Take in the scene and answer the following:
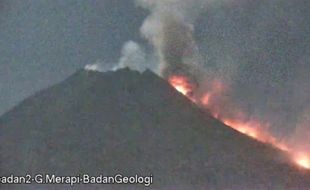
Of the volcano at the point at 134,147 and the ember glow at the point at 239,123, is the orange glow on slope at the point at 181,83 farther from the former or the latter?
the volcano at the point at 134,147

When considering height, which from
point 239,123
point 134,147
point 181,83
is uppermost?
point 181,83

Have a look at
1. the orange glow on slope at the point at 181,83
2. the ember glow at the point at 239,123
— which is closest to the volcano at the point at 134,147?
the ember glow at the point at 239,123

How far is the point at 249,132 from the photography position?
1152cm

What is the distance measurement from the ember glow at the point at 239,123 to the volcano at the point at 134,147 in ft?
0.65

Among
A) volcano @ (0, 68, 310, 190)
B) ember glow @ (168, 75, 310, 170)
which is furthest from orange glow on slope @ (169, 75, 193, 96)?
volcano @ (0, 68, 310, 190)

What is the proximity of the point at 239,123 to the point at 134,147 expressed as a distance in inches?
104

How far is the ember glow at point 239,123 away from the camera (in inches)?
397

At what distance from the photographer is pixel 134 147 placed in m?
11.0

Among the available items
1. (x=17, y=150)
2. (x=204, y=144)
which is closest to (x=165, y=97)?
(x=204, y=144)

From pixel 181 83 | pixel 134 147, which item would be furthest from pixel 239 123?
pixel 134 147

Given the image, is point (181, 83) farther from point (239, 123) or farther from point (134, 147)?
point (134, 147)

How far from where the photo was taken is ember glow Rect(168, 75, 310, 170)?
33.1 ft

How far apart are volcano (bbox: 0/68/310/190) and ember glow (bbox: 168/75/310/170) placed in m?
0.20

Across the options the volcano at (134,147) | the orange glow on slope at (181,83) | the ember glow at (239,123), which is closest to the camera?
the volcano at (134,147)
